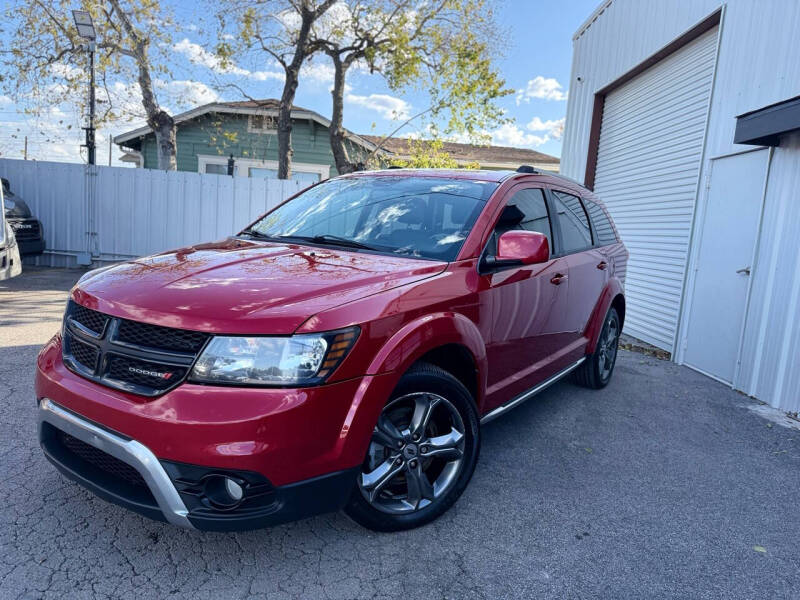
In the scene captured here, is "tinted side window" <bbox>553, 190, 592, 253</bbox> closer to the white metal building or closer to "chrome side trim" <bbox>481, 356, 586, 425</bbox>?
"chrome side trim" <bbox>481, 356, 586, 425</bbox>

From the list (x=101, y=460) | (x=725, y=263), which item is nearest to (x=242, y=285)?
(x=101, y=460)

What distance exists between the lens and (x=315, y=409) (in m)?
2.09

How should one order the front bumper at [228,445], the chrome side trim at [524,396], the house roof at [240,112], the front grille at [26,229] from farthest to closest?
the house roof at [240,112], the front grille at [26,229], the chrome side trim at [524,396], the front bumper at [228,445]

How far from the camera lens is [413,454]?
263 centimetres

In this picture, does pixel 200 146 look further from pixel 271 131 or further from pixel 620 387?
pixel 620 387

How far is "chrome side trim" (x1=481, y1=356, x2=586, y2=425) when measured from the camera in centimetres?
328

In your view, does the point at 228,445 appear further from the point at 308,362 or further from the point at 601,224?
the point at 601,224

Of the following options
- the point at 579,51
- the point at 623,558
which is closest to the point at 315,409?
the point at 623,558

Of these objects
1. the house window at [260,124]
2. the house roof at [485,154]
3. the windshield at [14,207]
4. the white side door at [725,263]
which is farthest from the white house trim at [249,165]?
the white side door at [725,263]

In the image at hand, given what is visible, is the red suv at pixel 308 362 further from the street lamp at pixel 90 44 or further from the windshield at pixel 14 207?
the street lamp at pixel 90 44

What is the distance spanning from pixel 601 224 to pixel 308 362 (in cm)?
382

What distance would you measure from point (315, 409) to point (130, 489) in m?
0.82

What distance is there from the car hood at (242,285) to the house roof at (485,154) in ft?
60.0

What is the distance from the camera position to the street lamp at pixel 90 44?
10742 millimetres
